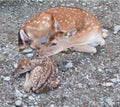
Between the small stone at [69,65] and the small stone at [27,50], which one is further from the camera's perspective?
the small stone at [27,50]

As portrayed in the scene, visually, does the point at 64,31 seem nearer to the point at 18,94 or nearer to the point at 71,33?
the point at 71,33

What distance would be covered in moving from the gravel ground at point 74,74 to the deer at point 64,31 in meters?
0.10

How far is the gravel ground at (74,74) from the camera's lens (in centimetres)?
438

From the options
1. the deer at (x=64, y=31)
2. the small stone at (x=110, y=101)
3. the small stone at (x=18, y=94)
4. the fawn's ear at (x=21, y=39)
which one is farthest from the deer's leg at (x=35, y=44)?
the small stone at (x=110, y=101)

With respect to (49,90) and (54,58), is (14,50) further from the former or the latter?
(49,90)

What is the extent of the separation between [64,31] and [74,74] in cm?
53

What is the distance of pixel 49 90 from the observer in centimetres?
448

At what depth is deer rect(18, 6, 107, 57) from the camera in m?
5.02

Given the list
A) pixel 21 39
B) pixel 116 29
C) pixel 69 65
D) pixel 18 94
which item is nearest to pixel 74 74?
pixel 69 65

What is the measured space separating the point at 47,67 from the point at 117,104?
809mm

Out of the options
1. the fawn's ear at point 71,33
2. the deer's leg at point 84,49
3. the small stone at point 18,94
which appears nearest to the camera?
the small stone at point 18,94

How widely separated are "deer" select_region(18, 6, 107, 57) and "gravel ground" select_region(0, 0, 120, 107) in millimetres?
102

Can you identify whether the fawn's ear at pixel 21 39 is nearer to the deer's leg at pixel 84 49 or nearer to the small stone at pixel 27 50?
the small stone at pixel 27 50

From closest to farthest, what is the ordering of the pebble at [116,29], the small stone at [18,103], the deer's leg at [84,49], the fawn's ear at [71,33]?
the small stone at [18,103], the fawn's ear at [71,33], the deer's leg at [84,49], the pebble at [116,29]
